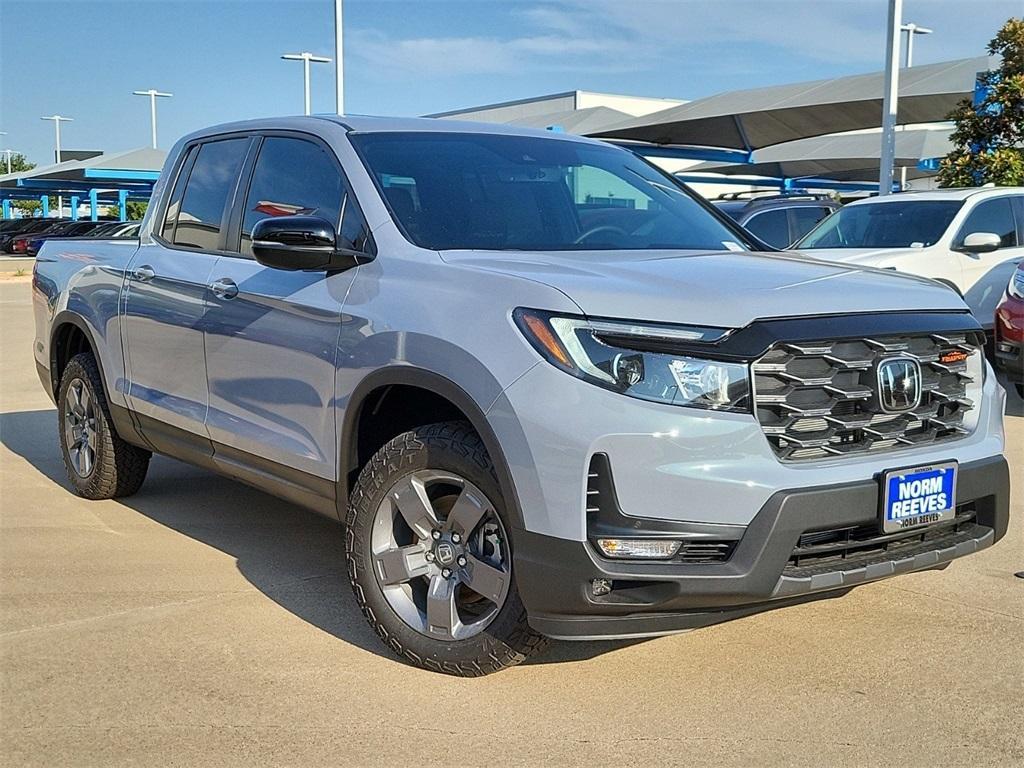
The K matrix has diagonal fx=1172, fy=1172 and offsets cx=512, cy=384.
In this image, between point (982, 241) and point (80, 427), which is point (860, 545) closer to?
point (80, 427)

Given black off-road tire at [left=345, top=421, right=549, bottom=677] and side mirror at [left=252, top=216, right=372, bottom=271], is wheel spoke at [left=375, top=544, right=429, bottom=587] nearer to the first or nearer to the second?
black off-road tire at [left=345, top=421, right=549, bottom=677]

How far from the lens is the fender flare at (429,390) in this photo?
3.31 metres

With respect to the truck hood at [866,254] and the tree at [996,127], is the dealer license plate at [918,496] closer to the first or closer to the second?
the truck hood at [866,254]

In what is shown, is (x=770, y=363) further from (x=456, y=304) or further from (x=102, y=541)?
(x=102, y=541)

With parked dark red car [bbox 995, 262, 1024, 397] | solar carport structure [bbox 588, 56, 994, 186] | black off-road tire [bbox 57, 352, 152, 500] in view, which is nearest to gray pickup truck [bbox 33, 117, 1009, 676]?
black off-road tire [bbox 57, 352, 152, 500]

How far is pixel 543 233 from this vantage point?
169 inches

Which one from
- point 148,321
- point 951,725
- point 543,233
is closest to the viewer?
point 951,725

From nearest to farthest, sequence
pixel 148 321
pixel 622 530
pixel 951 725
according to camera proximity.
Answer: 1. pixel 622 530
2. pixel 951 725
3. pixel 148 321

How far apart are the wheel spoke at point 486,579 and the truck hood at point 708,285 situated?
2.76 ft

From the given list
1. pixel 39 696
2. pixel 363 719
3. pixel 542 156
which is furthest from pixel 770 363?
pixel 39 696

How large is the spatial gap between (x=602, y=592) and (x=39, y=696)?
5.77 ft

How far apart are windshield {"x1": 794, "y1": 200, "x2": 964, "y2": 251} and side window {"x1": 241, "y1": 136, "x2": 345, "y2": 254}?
7.27 metres

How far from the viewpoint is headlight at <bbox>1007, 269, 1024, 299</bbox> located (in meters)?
8.29

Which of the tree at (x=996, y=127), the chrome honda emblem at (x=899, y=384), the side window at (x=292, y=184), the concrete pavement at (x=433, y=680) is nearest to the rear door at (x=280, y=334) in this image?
the side window at (x=292, y=184)
